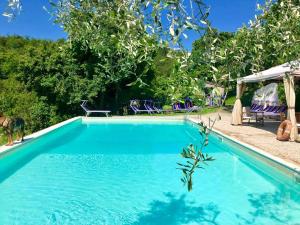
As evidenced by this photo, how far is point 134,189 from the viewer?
22.6 feet

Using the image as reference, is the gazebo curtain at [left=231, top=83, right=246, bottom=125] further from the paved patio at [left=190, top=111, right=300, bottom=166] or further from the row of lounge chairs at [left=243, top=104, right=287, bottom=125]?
the row of lounge chairs at [left=243, top=104, right=287, bottom=125]

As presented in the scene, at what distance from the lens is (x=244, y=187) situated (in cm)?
704

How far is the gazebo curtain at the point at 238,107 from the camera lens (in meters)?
14.5

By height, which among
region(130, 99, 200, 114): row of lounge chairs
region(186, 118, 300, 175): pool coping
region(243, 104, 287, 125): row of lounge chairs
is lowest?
region(186, 118, 300, 175): pool coping

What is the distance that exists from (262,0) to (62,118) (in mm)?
17706

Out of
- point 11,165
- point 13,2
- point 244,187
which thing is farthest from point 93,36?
point 11,165

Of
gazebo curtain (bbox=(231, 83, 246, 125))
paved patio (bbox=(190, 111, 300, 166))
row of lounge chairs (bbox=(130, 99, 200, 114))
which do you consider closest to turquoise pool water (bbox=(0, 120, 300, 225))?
paved patio (bbox=(190, 111, 300, 166))

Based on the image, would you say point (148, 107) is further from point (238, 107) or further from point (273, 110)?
point (273, 110)

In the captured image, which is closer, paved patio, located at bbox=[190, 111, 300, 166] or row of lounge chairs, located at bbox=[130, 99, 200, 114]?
paved patio, located at bbox=[190, 111, 300, 166]

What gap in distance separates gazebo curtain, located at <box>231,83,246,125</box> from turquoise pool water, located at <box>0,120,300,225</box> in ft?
12.3

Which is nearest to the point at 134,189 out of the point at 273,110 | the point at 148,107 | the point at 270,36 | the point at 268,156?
the point at 268,156

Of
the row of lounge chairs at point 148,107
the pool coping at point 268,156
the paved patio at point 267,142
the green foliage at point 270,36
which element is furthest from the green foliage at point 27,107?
the green foliage at point 270,36

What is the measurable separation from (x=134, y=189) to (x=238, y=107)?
29.5ft

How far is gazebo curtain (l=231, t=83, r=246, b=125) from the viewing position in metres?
14.5
